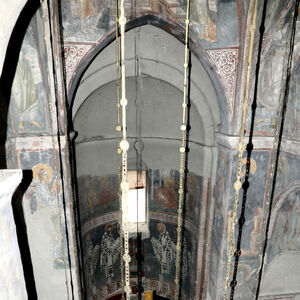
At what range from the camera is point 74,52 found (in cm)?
539

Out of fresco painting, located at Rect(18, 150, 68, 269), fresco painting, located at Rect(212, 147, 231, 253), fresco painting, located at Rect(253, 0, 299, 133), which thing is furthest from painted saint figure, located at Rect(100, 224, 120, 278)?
fresco painting, located at Rect(253, 0, 299, 133)

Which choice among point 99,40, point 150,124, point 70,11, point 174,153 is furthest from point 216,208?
point 70,11

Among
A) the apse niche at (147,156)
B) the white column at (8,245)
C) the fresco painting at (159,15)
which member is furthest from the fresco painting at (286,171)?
the white column at (8,245)

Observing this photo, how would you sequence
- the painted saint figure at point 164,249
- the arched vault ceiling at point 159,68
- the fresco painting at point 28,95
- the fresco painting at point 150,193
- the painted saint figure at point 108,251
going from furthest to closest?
the painted saint figure at point 164,249, the painted saint figure at point 108,251, the fresco painting at point 150,193, the arched vault ceiling at point 159,68, the fresco painting at point 28,95

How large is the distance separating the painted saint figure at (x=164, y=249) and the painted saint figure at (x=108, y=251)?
4.78ft

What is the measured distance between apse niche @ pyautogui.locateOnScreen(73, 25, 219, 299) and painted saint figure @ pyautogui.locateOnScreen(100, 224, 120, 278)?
1.5 inches

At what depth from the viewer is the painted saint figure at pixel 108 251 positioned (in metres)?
10.2

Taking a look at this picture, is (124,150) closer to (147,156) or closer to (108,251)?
(147,156)

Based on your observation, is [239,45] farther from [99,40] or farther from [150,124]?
[150,124]

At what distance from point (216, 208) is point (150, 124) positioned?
4068 mm

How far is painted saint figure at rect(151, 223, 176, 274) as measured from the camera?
34.3 feet

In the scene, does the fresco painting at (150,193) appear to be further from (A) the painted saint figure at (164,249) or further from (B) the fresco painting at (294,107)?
(B) the fresco painting at (294,107)

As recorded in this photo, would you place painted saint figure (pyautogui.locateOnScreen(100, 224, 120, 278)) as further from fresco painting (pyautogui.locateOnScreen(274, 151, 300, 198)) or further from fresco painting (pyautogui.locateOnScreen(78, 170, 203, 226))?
fresco painting (pyautogui.locateOnScreen(274, 151, 300, 198))

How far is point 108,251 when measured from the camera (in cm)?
1047
